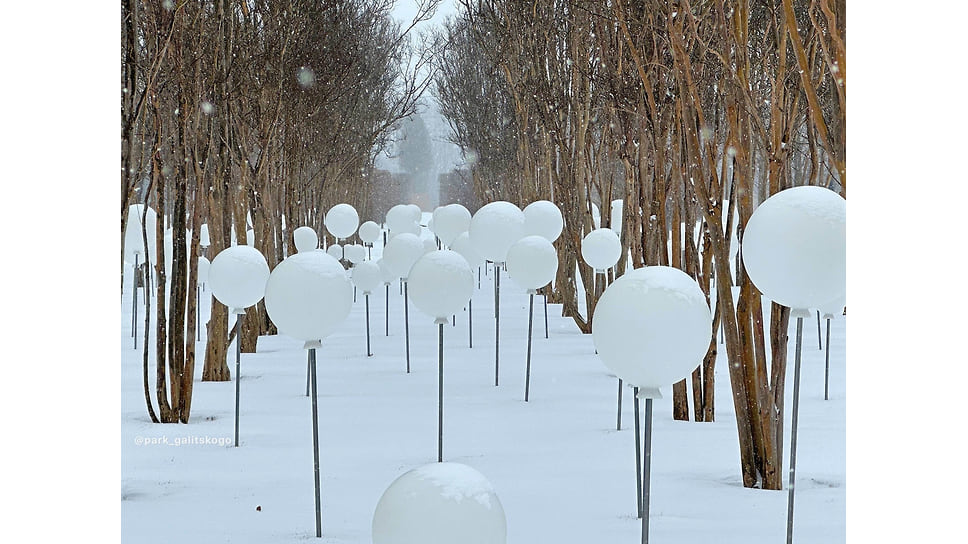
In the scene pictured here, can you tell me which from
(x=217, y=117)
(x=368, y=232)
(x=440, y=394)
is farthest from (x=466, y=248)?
(x=368, y=232)

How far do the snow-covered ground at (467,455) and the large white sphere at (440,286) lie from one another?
61cm

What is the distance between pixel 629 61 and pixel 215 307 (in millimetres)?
2883

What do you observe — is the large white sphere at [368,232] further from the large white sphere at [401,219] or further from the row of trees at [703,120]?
the row of trees at [703,120]

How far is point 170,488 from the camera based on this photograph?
3.43 meters

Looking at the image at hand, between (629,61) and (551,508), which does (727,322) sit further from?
(629,61)

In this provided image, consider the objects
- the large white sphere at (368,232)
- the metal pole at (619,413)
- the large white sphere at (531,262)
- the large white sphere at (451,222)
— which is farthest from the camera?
the large white sphere at (368,232)

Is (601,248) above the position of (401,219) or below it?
below

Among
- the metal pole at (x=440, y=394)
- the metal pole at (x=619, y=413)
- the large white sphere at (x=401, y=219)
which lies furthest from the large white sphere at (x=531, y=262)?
the large white sphere at (x=401, y=219)

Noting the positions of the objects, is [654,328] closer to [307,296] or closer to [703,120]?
[307,296]

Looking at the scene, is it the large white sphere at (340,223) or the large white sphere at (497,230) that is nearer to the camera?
the large white sphere at (497,230)

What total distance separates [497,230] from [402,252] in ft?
2.64

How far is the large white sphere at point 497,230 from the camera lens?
218 inches

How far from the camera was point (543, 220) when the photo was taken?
6.76 meters

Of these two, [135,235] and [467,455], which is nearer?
[467,455]
